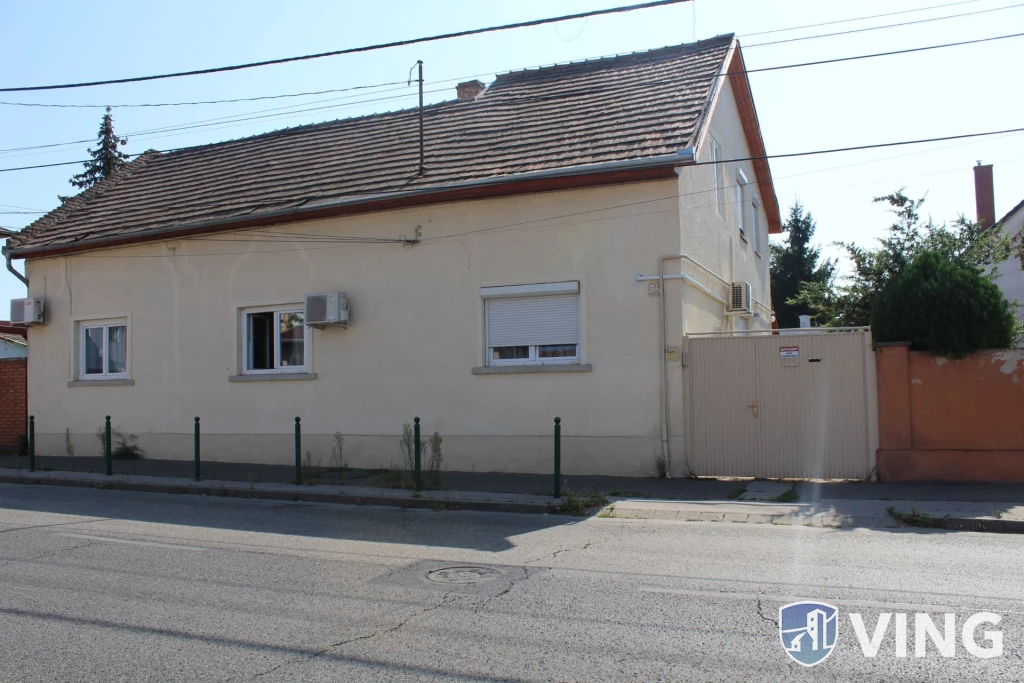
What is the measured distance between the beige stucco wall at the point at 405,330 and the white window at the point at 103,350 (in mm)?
203

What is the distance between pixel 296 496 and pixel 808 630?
7.87m

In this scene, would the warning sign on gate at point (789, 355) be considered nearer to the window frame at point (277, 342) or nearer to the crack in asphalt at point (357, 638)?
the crack in asphalt at point (357, 638)

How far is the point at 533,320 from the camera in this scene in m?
12.9

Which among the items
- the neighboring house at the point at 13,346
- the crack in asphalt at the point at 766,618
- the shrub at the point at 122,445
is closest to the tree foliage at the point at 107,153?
the neighboring house at the point at 13,346

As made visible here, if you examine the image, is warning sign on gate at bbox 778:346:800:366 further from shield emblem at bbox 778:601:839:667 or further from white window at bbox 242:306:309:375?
white window at bbox 242:306:309:375

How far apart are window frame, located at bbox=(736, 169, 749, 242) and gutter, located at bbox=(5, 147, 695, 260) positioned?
5.73 m

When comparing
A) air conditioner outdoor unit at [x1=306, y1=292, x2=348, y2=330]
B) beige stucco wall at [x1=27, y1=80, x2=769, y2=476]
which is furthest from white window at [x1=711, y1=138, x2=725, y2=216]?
air conditioner outdoor unit at [x1=306, y1=292, x2=348, y2=330]

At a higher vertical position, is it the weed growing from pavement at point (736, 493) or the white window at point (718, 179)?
the white window at point (718, 179)

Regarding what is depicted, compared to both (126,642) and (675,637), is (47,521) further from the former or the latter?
(675,637)

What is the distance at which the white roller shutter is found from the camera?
12633 millimetres

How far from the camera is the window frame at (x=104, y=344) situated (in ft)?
52.1

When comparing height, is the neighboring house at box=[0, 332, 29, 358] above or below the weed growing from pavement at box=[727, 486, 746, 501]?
above

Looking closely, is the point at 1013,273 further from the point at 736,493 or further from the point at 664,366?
the point at 736,493

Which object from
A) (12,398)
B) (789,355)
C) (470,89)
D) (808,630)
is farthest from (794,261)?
(808,630)
